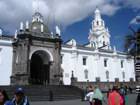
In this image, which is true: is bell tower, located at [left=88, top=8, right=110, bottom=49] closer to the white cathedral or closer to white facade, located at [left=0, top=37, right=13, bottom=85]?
the white cathedral

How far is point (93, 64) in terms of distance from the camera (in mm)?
51406

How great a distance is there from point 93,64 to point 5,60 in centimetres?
1860

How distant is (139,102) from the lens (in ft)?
55.1

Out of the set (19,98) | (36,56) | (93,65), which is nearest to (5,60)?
(36,56)

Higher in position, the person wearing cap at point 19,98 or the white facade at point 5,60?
the white facade at point 5,60

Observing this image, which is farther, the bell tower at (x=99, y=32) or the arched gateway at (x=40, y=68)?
the bell tower at (x=99, y=32)

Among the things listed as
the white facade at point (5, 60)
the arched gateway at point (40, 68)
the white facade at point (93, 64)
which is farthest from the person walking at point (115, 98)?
the white facade at point (93, 64)

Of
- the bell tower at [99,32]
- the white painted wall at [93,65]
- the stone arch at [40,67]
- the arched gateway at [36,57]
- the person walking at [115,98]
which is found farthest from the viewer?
the bell tower at [99,32]

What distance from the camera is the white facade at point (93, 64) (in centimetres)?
4741

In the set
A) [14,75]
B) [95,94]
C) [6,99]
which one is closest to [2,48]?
[14,75]

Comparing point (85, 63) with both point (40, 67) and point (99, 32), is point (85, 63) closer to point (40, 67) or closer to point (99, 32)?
point (40, 67)

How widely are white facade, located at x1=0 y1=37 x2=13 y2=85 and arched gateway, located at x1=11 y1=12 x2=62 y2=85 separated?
765 mm

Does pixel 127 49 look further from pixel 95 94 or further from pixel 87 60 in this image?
pixel 95 94

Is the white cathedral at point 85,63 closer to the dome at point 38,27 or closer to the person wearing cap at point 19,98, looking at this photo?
the dome at point 38,27
